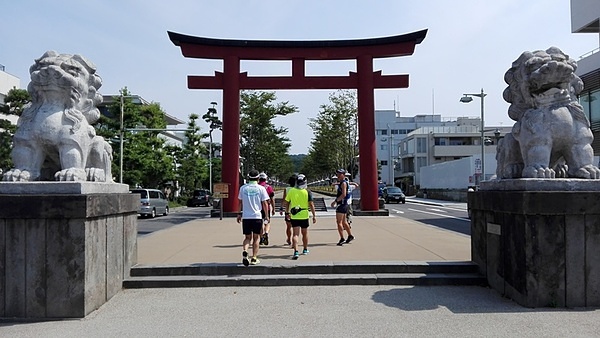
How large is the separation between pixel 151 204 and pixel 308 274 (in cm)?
1947

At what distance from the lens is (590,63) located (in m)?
25.3

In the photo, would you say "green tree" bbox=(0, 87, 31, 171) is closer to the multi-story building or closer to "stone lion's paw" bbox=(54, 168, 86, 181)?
"stone lion's paw" bbox=(54, 168, 86, 181)

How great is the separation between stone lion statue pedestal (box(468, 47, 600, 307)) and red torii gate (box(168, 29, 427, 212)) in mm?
13319

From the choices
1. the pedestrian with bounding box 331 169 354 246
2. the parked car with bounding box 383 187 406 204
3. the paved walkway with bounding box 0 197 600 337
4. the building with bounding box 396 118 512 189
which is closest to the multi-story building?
the building with bounding box 396 118 512 189

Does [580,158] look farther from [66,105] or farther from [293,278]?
[66,105]

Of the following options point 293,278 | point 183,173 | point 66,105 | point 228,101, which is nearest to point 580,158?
point 293,278

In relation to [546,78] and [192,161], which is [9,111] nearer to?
[192,161]

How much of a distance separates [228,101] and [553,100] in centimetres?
1578

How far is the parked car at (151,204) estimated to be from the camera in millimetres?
Result: 24422

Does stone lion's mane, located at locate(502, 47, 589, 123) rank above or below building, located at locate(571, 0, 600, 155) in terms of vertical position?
below

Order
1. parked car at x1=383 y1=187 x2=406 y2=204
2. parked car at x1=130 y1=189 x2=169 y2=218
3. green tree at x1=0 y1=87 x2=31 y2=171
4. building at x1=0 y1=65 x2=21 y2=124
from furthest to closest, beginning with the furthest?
parked car at x1=383 y1=187 x2=406 y2=204 < building at x1=0 y1=65 x2=21 y2=124 < parked car at x1=130 y1=189 x2=169 y2=218 < green tree at x1=0 y1=87 x2=31 y2=171

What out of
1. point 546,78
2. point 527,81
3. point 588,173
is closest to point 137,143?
point 527,81

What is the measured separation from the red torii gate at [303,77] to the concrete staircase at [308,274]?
13133 millimetres

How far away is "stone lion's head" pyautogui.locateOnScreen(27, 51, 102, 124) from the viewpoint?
20.4 feet
